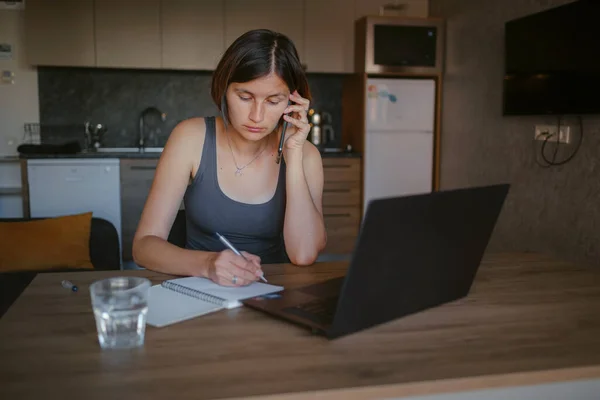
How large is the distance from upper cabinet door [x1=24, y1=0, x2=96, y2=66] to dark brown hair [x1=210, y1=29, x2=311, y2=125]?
131 inches

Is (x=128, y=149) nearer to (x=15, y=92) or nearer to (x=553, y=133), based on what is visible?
(x=15, y=92)

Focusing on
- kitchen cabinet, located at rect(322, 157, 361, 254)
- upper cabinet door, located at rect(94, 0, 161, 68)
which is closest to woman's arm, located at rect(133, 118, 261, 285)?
kitchen cabinet, located at rect(322, 157, 361, 254)

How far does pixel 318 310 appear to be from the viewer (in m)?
0.99

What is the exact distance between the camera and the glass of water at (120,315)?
0.85 metres

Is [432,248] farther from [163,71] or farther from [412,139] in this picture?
[163,71]

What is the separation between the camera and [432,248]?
966 mm

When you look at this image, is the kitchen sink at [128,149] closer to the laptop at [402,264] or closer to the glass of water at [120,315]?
the laptop at [402,264]

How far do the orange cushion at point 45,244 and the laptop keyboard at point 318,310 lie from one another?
1962mm

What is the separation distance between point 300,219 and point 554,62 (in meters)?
2.24

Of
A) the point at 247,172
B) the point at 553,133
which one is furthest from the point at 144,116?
the point at 247,172

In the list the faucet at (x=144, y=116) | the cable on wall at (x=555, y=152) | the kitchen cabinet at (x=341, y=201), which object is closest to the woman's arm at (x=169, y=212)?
the cable on wall at (x=555, y=152)

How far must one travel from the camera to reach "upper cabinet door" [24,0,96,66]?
437cm

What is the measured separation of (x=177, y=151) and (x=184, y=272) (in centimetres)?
46

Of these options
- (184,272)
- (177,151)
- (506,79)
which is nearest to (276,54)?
(177,151)
